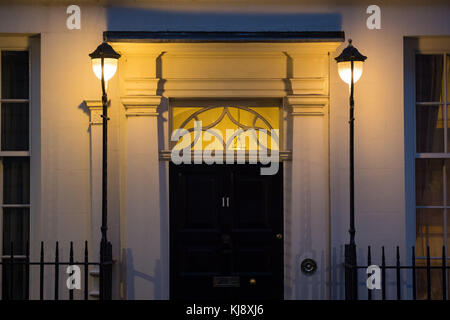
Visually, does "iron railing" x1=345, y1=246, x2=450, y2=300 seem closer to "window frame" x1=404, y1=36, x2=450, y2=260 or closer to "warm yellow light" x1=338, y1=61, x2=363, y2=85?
"window frame" x1=404, y1=36, x2=450, y2=260

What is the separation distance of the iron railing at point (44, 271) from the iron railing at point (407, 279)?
8.93ft

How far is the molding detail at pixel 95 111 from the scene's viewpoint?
388 inches

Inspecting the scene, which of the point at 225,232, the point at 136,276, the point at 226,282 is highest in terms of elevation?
the point at 225,232

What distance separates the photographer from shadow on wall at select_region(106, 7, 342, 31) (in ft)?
32.6

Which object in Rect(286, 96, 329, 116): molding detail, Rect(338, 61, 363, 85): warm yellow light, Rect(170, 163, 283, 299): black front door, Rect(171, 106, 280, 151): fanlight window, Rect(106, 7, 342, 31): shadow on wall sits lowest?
Rect(170, 163, 283, 299): black front door

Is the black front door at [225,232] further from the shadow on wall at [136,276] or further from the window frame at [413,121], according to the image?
the window frame at [413,121]

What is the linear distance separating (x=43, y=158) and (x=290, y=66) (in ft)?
10.4

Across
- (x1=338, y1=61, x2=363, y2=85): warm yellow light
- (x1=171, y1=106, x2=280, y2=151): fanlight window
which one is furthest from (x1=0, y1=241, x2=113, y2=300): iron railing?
(x1=338, y1=61, x2=363, y2=85): warm yellow light

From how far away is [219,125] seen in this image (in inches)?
402

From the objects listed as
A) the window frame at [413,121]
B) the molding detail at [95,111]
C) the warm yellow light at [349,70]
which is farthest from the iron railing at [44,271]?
the window frame at [413,121]

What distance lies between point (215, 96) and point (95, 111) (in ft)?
4.74

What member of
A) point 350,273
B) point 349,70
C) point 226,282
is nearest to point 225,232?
point 226,282

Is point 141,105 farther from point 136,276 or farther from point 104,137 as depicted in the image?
point 136,276
